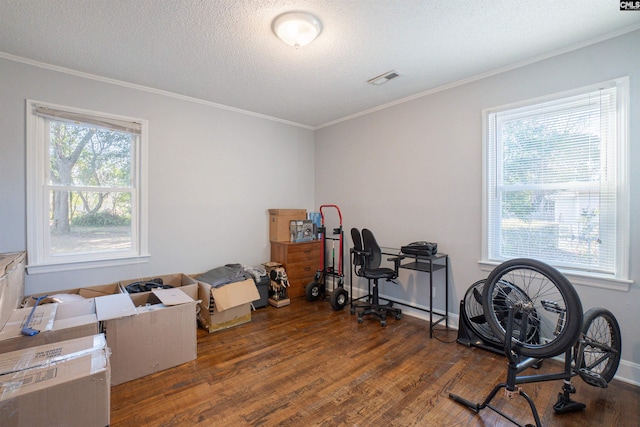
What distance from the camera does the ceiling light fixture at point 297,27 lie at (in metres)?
2.02

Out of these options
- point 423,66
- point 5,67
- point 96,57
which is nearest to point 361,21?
point 423,66

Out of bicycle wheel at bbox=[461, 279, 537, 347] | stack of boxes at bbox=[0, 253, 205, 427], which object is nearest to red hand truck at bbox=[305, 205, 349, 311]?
bicycle wheel at bbox=[461, 279, 537, 347]

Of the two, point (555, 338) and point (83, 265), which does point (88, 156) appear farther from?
point (555, 338)

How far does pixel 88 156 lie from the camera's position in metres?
3.02

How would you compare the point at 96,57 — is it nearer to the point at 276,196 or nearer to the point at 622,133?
the point at 276,196

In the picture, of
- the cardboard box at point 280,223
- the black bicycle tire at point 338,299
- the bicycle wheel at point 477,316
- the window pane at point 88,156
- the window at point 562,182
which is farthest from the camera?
the cardboard box at point 280,223

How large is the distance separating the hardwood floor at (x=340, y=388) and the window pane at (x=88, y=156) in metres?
2.07

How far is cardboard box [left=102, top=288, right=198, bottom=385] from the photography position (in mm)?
2152

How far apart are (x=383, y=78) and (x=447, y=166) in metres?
1.22

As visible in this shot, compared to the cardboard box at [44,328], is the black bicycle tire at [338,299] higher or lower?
lower

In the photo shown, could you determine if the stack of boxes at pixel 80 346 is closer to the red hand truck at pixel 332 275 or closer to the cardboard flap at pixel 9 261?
the cardboard flap at pixel 9 261

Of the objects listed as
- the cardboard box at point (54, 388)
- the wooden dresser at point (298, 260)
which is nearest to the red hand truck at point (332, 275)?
the wooden dresser at point (298, 260)

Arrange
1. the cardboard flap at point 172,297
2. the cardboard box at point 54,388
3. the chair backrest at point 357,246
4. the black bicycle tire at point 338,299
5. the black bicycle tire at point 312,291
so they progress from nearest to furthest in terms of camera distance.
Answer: the cardboard box at point 54,388 → the cardboard flap at point 172,297 → the chair backrest at point 357,246 → the black bicycle tire at point 338,299 → the black bicycle tire at point 312,291

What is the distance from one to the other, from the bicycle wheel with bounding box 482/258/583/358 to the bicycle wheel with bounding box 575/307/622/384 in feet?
0.53
